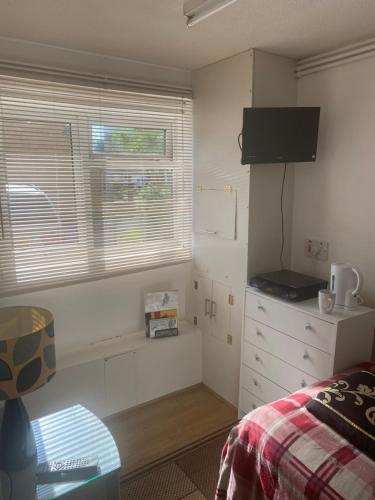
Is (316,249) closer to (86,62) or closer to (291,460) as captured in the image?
(291,460)

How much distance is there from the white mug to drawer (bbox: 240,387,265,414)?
2.56 feet

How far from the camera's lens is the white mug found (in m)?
1.81

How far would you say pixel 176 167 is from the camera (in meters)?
2.59

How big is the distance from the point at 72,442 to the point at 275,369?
115 cm

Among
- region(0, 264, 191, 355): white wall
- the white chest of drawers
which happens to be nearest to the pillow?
the white chest of drawers

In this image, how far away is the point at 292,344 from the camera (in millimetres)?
1952

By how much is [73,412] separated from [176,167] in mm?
1708

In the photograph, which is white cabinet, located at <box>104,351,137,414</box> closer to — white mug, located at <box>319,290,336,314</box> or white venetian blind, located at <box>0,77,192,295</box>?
white venetian blind, located at <box>0,77,192,295</box>

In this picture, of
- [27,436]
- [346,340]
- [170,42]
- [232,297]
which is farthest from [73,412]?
[170,42]

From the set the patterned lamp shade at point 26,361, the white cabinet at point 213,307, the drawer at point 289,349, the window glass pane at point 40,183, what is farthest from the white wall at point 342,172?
the patterned lamp shade at point 26,361

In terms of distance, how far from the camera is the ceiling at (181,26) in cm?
153

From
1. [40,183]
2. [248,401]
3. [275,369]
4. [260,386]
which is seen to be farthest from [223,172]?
[248,401]

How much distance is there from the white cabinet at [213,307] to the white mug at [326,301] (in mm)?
736

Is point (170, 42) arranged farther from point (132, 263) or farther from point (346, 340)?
point (346, 340)
